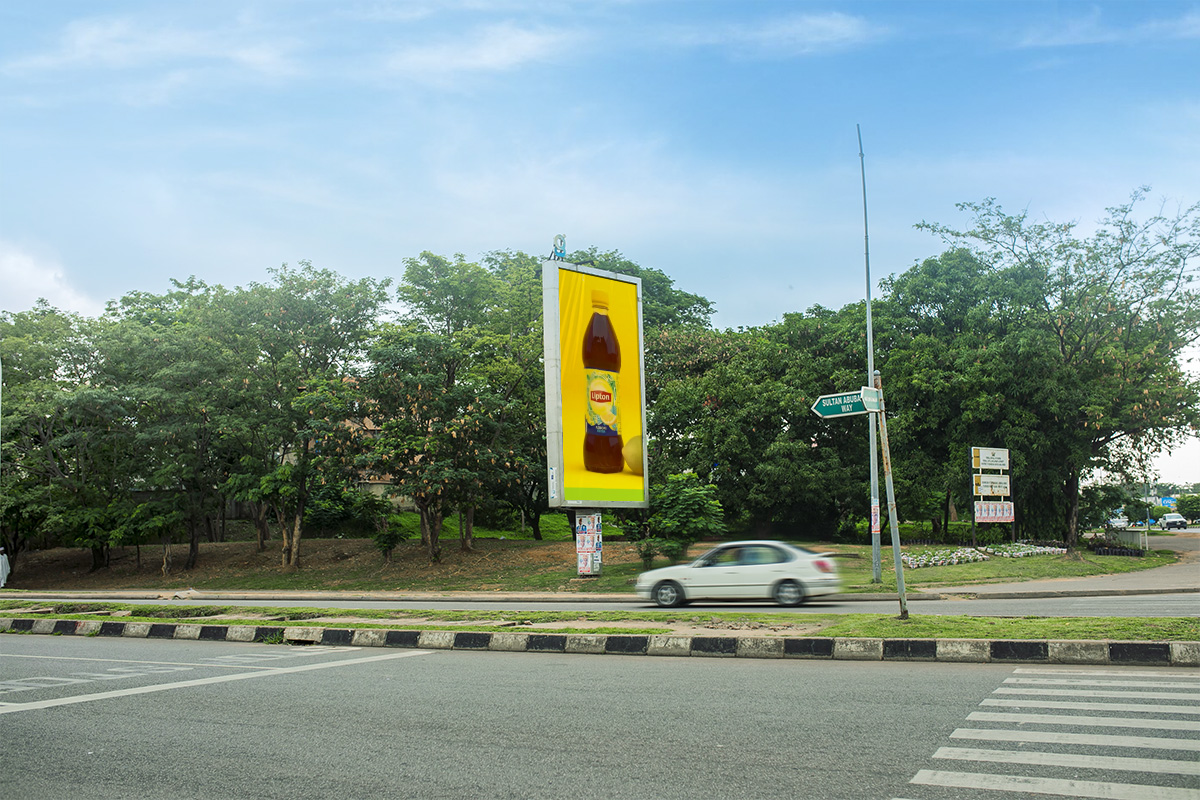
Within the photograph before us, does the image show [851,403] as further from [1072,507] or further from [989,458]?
[1072,507]

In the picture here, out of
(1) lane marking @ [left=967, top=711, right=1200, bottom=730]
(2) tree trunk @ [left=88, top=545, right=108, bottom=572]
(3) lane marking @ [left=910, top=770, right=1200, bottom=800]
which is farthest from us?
(2) tree trunk @ [left=88, top=545, right=108, bottom=572]

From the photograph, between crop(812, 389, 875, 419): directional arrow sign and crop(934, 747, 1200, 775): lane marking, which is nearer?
crop(934, 747, 1200, 775): lane marking

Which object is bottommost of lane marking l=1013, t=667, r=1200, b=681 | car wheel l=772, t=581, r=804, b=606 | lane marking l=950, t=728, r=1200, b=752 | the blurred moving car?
the blurred moving car

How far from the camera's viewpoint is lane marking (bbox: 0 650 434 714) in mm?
7562

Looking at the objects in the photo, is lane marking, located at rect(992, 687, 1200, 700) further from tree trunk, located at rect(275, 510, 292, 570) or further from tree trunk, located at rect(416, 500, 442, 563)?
tree trunk, located at rect(275, 510, 292, 570)

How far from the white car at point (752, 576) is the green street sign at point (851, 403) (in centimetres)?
527

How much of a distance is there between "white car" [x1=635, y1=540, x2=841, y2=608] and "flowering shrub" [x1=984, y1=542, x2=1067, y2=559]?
1466 cm

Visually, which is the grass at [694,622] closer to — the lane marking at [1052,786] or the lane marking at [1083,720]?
the lane marking at [1083,720]

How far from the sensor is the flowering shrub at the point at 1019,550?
28859mm

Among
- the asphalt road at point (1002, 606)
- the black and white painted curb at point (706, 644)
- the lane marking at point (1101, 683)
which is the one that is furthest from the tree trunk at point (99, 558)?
the lane marking at point (1101, 683)

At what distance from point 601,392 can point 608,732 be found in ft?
64.0

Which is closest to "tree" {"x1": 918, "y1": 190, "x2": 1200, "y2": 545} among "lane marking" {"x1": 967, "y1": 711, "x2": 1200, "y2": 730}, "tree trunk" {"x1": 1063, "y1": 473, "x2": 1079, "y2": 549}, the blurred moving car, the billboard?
"tree trunk" {"x1": 1063, "y1": 473, "x2": 1079, "y2": 549}

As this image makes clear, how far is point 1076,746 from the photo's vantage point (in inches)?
212

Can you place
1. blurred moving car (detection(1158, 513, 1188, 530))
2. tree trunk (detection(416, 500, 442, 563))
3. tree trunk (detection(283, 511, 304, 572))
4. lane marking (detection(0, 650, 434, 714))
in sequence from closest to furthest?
lane marking (detection(0, 650, 434, 714))
tree trunk (detection(416, 500, 442, 563))
tree trunk (detection(283, 511, 304, 572))
blurred moving car (detection(1158, 513, 1188, 530))
